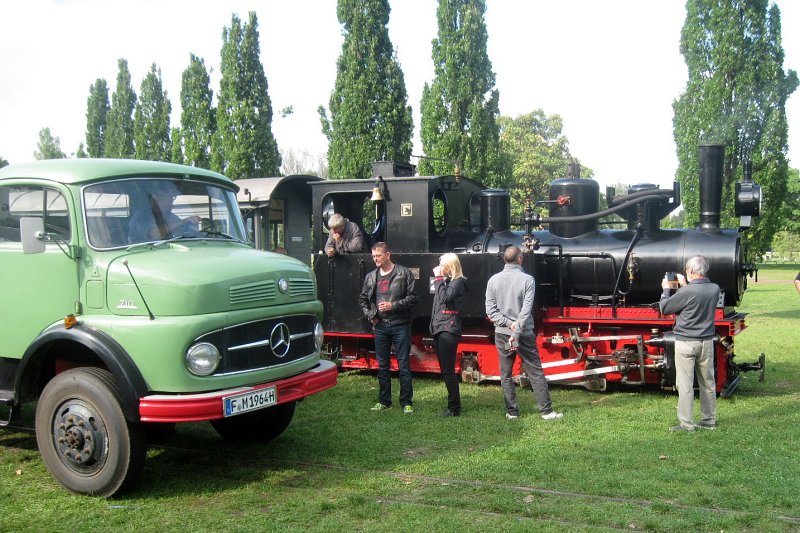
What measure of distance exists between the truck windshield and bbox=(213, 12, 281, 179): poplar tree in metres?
19.5

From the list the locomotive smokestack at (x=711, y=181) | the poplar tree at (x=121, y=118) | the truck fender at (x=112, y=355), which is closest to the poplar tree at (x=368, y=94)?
the locomotive smokestack at (x=711, y=181)

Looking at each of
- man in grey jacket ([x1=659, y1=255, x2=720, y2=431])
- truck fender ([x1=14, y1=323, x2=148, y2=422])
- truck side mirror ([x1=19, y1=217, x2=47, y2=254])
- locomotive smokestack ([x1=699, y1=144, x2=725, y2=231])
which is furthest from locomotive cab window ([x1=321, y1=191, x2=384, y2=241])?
truck fender ([x1=14, y1=323, x2=148, y2=422])

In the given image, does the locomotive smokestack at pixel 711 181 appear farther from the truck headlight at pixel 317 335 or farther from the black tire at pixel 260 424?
the black tire at pixel 260 424

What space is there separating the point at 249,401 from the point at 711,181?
6194 millimetres

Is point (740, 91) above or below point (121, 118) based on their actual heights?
below

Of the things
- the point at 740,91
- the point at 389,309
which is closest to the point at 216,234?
the point at 389,309

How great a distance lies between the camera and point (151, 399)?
16.7ft

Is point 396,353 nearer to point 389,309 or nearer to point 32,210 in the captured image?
point 389,309

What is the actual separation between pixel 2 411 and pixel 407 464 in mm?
4627

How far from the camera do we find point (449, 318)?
787 centimetres

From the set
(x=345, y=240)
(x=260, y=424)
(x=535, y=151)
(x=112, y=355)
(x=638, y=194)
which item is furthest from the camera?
(x=535, y=151)

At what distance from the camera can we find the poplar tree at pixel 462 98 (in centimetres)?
2133

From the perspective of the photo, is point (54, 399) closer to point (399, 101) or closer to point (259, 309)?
point (259, 309)

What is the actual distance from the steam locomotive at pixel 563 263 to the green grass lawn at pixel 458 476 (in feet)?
2.58
